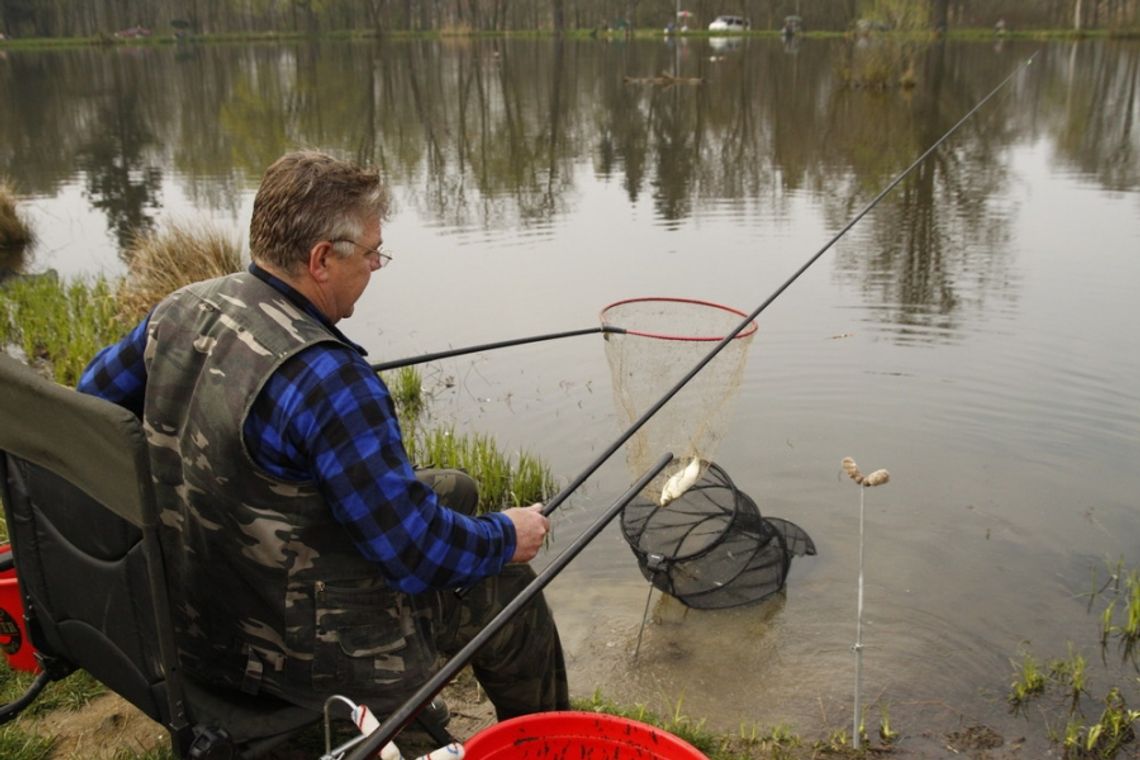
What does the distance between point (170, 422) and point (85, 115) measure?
874 inches

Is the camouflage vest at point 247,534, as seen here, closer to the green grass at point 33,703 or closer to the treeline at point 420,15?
the green grass at point 33,703

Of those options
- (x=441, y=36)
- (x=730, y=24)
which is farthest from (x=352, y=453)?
(x=441, y=36)

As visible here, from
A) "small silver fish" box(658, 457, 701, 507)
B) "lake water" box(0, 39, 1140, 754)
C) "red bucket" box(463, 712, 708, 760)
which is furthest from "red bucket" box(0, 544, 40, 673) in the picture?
"small silver fish" box(658, 457, 701, 507)

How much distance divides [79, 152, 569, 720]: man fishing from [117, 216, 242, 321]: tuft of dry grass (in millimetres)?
5052

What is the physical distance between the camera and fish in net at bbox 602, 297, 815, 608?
3451mm

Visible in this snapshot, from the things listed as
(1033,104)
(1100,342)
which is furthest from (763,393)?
(1033,104)

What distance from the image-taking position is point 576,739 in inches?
75.8

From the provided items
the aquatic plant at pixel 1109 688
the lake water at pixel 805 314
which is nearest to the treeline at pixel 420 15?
the lake water at pixel 805 314

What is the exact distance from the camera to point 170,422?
5.94 feet

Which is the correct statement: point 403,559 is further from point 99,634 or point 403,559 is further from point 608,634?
point 608,634

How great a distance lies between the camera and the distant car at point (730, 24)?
5484 centimetres

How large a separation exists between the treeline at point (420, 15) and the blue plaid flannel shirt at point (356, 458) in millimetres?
53173

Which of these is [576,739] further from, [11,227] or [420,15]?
[420,15]

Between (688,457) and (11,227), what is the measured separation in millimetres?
9212
